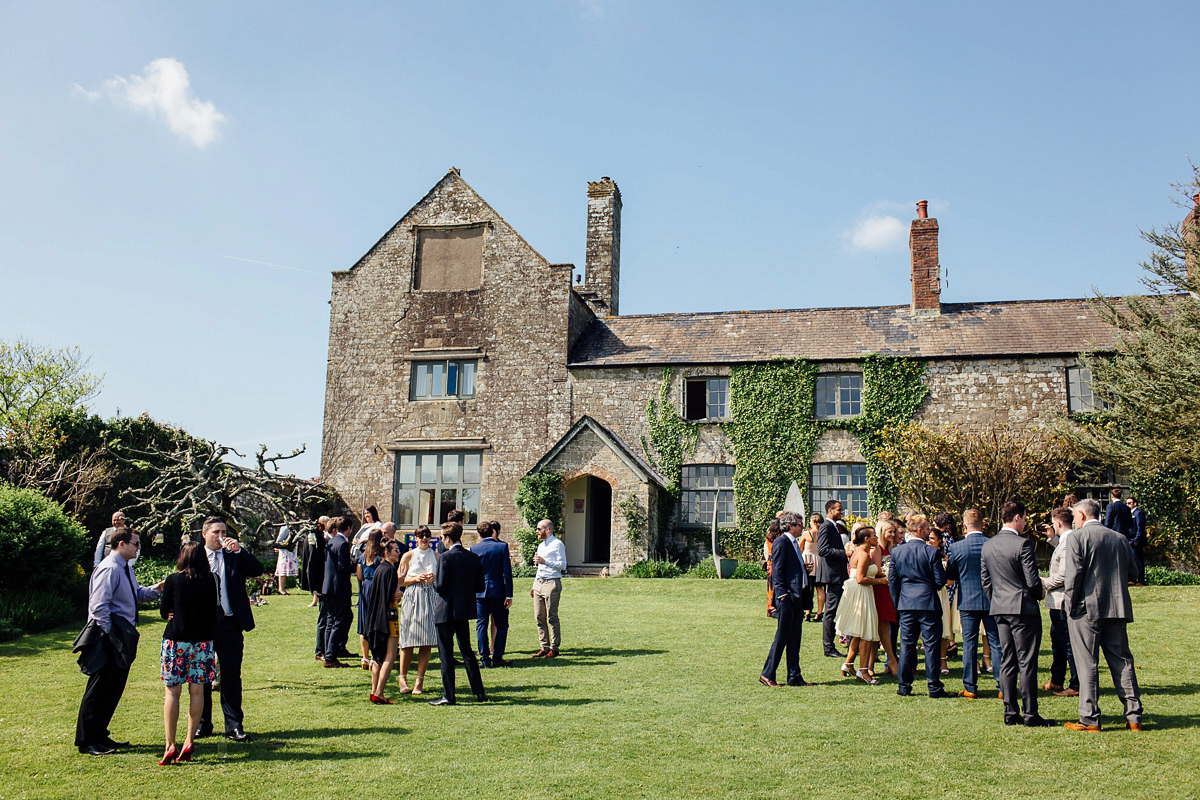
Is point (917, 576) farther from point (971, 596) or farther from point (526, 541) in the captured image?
point (526, 541)

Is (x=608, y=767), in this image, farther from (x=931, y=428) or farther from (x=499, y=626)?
(x=931, y=428)

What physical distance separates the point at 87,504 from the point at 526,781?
58.2ft

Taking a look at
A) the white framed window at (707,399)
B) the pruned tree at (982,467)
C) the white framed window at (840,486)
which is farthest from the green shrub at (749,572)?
the white framed window at (707,399)

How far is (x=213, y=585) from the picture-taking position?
7.34m

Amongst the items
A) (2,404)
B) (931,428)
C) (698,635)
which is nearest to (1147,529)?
(931,428)

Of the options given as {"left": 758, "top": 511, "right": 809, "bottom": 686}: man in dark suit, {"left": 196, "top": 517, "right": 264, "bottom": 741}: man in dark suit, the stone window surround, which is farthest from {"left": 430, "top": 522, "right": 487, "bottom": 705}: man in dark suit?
the stone window surround

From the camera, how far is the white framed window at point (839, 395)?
24266 mm

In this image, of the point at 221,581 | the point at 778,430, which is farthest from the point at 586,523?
the point at 221,581

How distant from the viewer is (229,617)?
26.3 ft

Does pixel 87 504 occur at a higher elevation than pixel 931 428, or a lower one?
lower

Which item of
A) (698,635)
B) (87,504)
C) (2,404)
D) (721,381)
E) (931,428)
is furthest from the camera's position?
(2,404)

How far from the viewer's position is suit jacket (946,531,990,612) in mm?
8891

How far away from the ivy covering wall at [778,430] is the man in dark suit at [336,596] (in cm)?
1392

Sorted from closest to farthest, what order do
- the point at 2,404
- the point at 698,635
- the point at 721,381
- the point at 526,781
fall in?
1. the point at 526,781
2. the point at 698,635
3. the point at 721,381
4. the point at 2,404
